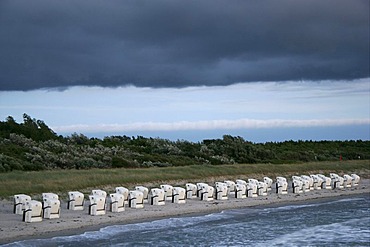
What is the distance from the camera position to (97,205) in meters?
23.3

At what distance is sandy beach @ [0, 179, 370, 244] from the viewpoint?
19831mm

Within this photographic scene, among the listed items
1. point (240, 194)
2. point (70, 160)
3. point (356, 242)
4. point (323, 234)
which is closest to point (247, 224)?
point (323, 234)

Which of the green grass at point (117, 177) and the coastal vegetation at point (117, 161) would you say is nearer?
the green grass at point (117, 177)

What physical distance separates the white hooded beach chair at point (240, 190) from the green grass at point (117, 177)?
4057 mm

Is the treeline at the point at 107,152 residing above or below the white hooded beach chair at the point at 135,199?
above

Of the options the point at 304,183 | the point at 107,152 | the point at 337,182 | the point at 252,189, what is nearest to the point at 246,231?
the point at 252,189

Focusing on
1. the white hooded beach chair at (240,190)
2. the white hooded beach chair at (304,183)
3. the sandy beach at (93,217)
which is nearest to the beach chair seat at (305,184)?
the white hooded beach chair at (304,183)

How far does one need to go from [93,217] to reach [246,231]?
5.33 meters

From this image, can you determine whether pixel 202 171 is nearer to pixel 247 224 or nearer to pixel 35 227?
pixel 247 224

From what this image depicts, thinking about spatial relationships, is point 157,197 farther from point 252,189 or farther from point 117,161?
point 117,161

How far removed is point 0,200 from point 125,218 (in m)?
4.77

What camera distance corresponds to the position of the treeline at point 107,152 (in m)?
38.9

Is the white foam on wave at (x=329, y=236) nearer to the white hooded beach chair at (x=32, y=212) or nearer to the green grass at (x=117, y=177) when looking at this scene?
the white hooded beach chair at (x=32, y=212)

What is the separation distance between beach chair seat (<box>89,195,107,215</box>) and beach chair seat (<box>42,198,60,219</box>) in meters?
1.63
